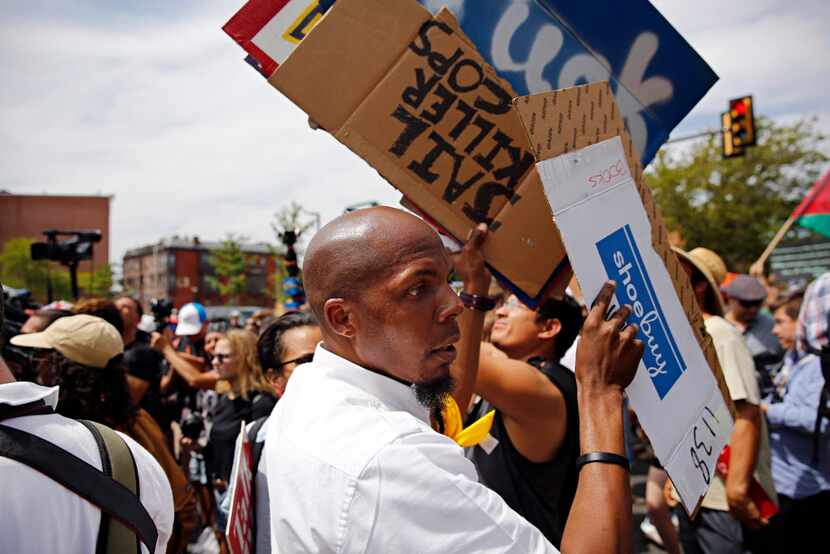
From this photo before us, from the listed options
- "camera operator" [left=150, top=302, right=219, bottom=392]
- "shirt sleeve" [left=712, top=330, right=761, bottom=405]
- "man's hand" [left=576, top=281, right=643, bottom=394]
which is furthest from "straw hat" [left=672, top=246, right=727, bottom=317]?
"camera operator" [left=150, top=302, right=219, bottom=392]

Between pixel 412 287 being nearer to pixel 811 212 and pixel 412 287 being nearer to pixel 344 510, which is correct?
pixel 344 510

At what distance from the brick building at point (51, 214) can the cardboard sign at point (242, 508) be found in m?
78.2

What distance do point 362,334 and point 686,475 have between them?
2.67ft

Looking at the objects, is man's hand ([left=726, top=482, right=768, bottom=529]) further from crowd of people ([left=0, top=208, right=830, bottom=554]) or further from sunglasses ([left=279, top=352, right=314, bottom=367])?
sunglasses ([left=279, top=352, right=314, bottom=367])

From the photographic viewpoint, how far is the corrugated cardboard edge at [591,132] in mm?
1298

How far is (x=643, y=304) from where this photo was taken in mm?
1500

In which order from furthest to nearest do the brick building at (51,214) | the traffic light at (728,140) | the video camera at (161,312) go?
the brick building at (51,214), the traffic light at (728,140), the video camera at (161,312)

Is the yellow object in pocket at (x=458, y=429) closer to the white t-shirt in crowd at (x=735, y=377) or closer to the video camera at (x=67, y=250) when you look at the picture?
the white t-shirt in crowd at (x=735, y=377)

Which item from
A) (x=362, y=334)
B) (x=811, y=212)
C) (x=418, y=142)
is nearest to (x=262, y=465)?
(x=362, y=334)

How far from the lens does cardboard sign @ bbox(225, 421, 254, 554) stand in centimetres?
133

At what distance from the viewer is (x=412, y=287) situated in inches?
52.6

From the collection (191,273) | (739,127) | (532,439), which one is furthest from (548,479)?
(191,273)

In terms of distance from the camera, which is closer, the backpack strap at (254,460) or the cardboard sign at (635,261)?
the cardboard sign at (635,261)

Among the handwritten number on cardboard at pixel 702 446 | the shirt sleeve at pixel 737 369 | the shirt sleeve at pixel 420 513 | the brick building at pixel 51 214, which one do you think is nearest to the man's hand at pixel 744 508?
the shirt sleeve at pixel 737 369
